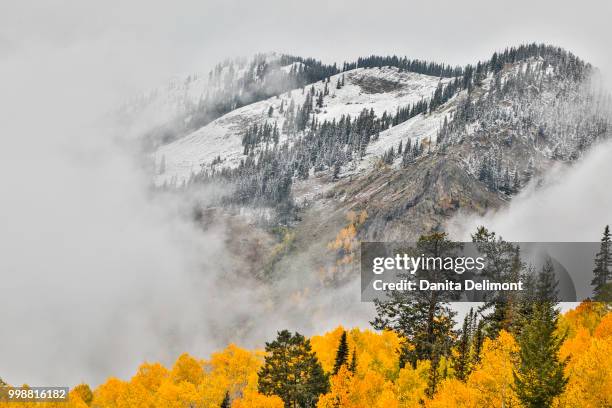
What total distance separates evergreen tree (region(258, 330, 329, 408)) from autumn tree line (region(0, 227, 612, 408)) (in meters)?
0.09

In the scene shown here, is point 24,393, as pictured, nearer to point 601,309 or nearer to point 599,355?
point 599,355

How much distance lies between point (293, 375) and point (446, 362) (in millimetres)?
13481

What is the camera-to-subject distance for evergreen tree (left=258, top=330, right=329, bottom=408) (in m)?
52.6

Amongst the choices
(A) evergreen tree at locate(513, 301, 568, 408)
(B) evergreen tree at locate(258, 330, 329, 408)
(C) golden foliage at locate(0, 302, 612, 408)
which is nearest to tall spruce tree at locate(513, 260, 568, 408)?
(A) evergreen tree at locate(513, 301, 568, 408)

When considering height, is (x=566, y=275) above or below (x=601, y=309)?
above

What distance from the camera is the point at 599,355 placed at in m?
32.4

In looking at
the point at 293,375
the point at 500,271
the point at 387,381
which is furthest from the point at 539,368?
the point at 293,375

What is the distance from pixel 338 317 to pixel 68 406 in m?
134

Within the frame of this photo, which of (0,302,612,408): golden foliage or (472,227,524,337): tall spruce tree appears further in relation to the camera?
(472,227,524,337): tall spruce tree

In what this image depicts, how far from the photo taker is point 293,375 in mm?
54156

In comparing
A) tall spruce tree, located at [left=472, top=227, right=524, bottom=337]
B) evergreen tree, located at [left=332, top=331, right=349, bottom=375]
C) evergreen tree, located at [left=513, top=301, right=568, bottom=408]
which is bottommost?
evergreen tree, located at [left=513, top=301, right=568, bottom=408]

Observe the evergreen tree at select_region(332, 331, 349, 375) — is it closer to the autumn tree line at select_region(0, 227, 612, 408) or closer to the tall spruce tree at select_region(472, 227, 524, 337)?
the autumn tree line at select_region(0, 227, 612, 408)

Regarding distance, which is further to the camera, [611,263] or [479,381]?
[611,263]

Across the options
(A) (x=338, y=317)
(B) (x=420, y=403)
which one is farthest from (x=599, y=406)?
(A) (x=338, y=317)
